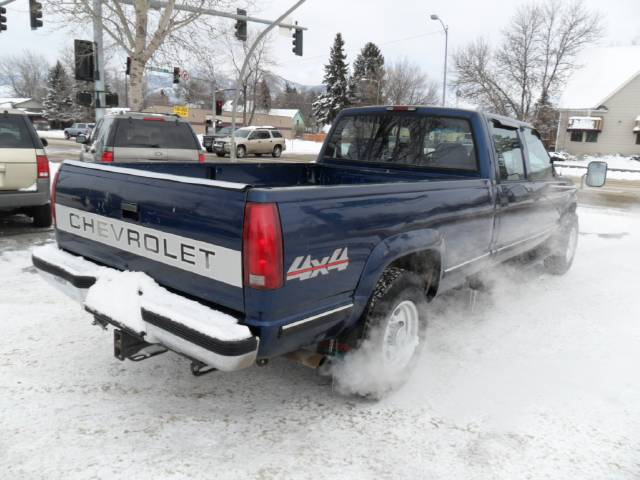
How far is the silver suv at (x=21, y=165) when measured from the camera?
693cm

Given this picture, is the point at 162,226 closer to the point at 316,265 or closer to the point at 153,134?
the point at 316,265

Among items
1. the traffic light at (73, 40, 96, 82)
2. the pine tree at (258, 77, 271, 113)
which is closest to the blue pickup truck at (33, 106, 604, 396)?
Answer: the traffic light at (73, 40, 96, 82)

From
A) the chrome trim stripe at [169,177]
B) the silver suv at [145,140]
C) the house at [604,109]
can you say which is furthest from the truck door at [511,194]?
the house at [604,109]

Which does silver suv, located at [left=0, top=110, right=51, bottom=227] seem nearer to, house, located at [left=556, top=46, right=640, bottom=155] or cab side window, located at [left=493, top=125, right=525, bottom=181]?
cab side window, located at [left=493, top=125, right=525, bottom=181]

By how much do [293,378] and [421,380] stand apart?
891 millimetres

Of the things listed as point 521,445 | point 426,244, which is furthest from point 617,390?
point 426,244

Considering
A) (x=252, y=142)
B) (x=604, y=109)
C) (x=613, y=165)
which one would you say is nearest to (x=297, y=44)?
(x=252, y=142)

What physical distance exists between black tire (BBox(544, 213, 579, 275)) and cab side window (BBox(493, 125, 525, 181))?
5.85 ft

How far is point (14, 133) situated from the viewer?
7.06m

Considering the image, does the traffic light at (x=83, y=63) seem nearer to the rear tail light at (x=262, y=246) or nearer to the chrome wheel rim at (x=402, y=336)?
the chrome wheel rim at (x=402, y=336)

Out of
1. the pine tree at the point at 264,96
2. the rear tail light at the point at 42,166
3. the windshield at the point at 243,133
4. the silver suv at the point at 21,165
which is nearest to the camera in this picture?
the silver suv at the point at 21,165

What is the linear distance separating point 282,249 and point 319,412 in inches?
50.4

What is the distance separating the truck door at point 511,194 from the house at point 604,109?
138 ft

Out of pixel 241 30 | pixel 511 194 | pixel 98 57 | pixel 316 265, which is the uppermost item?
pixel 241 30
